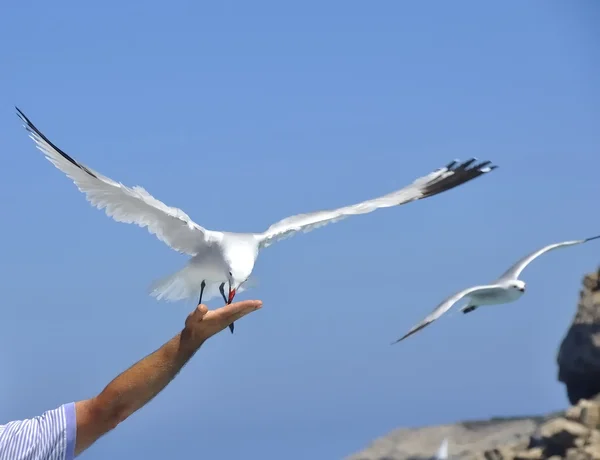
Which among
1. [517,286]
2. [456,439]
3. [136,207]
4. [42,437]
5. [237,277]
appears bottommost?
[42,437]

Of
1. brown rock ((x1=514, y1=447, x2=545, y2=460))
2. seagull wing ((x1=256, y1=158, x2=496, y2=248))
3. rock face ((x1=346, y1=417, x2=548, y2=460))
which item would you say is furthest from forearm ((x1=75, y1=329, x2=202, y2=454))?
rock face ((x1=346, y1=417, x2=548, y2=460))

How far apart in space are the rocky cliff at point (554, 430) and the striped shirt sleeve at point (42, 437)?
5078mm

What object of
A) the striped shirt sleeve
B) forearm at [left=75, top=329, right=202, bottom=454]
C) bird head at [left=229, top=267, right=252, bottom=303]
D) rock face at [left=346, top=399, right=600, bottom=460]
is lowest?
the striped shirt sleeve

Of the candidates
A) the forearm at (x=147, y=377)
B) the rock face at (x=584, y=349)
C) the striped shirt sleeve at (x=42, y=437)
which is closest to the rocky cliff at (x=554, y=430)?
the rock face at (x=584, y=349)

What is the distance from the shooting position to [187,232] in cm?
369

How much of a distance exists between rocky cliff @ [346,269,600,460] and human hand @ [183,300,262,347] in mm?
4954

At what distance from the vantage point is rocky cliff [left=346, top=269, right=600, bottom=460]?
6277 millimetres

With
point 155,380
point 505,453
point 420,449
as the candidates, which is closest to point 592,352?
point 505,453

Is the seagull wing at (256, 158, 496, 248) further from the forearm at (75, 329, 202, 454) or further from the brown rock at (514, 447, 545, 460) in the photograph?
the brown rock at (514, 447, 545, 460)

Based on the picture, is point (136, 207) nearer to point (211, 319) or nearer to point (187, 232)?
point (187, 232)

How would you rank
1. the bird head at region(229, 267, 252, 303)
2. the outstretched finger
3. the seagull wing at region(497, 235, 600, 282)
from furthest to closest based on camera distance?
the seagull wing at region(497, 235, 600, 282) → the bird head at region(229, 267, 252, 303) → the outstretched finger

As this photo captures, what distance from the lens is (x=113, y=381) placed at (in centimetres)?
139

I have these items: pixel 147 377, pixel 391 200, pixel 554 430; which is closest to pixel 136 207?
pixel 391 200

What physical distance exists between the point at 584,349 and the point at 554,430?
3.30 feet
